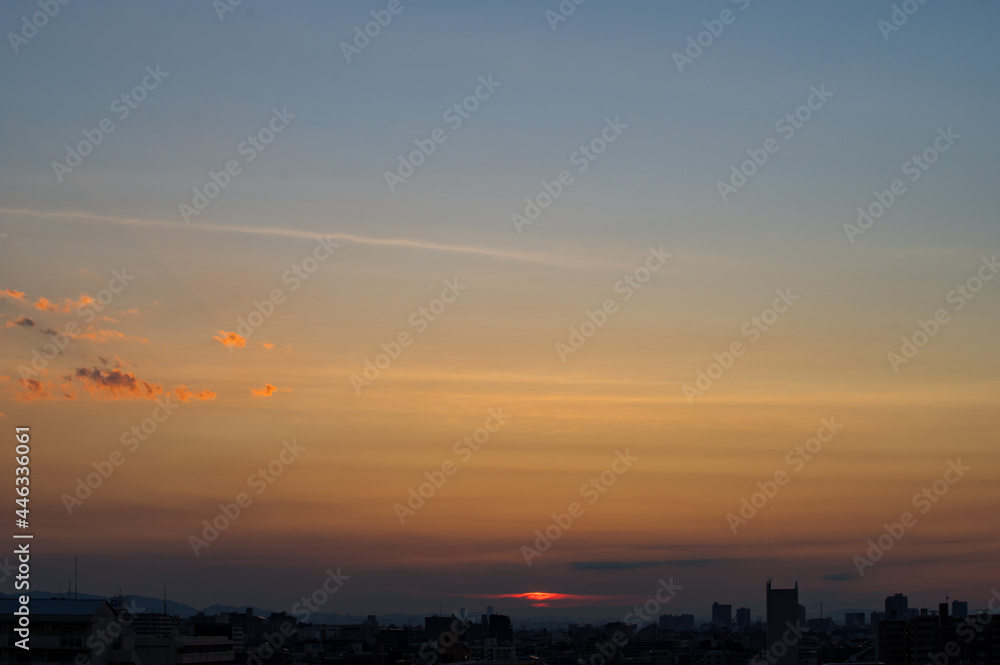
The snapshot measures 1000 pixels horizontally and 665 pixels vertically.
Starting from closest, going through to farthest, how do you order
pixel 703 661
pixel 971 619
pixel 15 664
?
pixel 15 664
pixel 971 619
pixel 703 661

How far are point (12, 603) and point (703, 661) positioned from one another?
133 meters

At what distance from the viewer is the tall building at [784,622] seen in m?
102

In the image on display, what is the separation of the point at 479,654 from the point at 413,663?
45000 mm

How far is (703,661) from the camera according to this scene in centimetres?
16700

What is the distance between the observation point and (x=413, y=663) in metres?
131

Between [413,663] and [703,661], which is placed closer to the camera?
[413,663]

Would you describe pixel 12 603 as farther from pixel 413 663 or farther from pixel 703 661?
pixel 703 661

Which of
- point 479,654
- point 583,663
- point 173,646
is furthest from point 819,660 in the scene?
point 173,646

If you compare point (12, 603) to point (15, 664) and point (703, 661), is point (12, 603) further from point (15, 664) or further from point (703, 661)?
point (703, 661)

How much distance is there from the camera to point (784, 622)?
105 m

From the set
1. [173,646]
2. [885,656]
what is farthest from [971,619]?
[173,646]

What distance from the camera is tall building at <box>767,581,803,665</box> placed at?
102 m

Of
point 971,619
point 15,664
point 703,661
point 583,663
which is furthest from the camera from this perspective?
point 583,663

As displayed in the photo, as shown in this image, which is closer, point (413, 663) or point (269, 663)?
point (413, 663)
